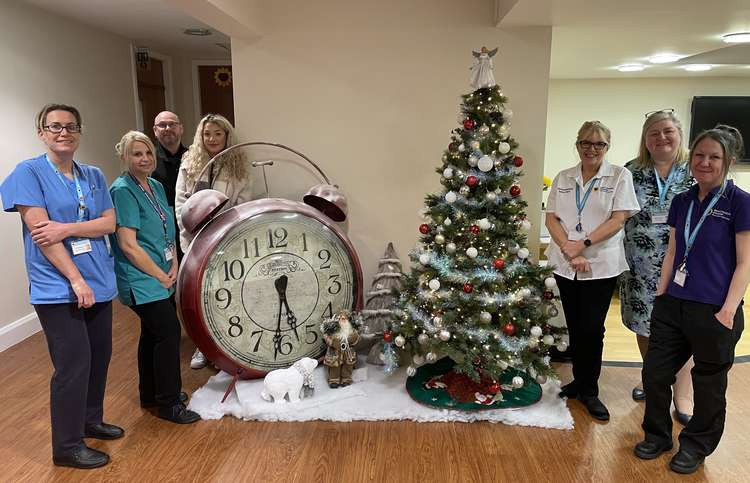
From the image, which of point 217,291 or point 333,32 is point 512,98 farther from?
point 217,291

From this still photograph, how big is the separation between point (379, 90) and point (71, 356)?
2180 millimetres

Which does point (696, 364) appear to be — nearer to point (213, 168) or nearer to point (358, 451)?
point (358, 451)

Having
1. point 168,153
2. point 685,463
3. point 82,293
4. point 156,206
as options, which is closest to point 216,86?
point 168,153

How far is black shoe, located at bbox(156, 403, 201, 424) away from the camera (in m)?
2.60

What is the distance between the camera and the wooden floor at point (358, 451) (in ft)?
7.28

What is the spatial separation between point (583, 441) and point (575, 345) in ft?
1.56

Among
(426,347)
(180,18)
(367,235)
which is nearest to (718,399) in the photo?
(426,347)

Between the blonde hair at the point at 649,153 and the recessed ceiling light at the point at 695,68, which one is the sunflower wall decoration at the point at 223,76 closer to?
the recessed ceiling light at the point at 695,68

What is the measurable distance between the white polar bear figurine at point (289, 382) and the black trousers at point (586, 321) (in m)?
1.34

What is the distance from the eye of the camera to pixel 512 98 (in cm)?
319

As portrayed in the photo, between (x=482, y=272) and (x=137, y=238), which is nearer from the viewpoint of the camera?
(x=137, y=238)

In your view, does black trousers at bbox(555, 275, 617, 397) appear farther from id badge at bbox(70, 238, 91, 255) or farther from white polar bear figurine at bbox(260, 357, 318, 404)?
id badge at bbox(70, 238, 91, 255)

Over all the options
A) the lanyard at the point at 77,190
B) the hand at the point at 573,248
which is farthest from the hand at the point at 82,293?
the hand at the point at 573,248

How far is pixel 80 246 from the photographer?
2139 millimetres
